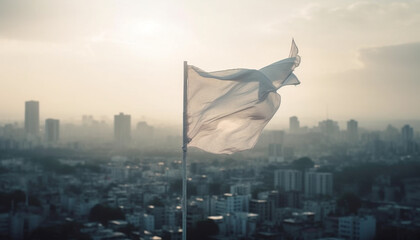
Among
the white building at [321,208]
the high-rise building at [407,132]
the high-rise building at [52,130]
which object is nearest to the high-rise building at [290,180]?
the white building at [321,208]

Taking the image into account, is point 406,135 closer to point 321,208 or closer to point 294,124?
point 294,124

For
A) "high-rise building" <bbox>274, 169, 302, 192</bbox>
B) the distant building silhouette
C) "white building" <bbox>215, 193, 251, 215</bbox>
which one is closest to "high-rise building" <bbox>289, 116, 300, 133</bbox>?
the distant building silhouette

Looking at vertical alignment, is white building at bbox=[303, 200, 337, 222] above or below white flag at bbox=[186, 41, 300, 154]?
below

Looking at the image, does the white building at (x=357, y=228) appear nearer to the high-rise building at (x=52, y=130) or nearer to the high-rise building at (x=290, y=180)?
the high-rise building at (x=290, y=180)

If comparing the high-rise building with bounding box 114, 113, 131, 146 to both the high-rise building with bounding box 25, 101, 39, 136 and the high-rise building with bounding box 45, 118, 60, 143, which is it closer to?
the high-rise building with bounding box 45, 118, 60, 143

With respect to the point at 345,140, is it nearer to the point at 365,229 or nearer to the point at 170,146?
the point at 170,146

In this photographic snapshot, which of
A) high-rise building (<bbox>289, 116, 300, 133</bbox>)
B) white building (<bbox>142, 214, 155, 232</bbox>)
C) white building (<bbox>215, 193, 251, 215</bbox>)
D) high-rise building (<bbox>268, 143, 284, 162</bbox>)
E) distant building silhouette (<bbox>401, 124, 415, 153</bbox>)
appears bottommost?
white building (<bbox>142, 214, 155, 232</bbox>)

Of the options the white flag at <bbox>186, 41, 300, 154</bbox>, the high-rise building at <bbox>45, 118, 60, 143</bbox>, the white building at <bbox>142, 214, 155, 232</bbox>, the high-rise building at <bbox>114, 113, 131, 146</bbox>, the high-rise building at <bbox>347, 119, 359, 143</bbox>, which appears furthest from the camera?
the high-rise building at <bbox>347, 119, 359, 143</bbox>
